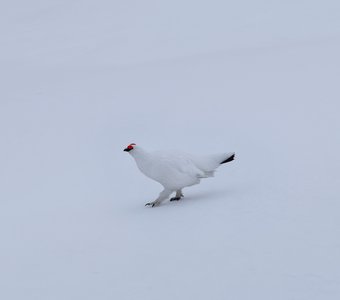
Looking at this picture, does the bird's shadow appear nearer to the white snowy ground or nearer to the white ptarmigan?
the white snowy ground

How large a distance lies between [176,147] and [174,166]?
8.45 feet

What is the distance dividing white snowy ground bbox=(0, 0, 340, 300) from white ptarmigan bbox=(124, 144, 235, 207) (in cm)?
20

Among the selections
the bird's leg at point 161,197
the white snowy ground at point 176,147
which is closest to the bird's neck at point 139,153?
the bird's leg at point 161,197

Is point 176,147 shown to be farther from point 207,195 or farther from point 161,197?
point 161,197

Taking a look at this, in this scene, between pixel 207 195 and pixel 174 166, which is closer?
pixel 174 166

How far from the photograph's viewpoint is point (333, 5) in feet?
52.3

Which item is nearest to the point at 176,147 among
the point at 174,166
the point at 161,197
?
the point at 161,197

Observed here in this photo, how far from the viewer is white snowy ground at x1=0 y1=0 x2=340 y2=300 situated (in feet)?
14.5

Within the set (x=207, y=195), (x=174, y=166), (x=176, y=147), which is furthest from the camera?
(x=176, y=147)

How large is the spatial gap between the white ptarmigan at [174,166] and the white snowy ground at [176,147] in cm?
20

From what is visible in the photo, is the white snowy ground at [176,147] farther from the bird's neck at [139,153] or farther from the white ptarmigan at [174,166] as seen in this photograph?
the bird's neck at [139,153]

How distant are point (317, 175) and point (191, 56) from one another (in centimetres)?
771

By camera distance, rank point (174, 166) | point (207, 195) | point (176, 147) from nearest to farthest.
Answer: point (174, 166), point (207, 195), point (176, 147)

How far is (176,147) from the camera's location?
28.3ft
